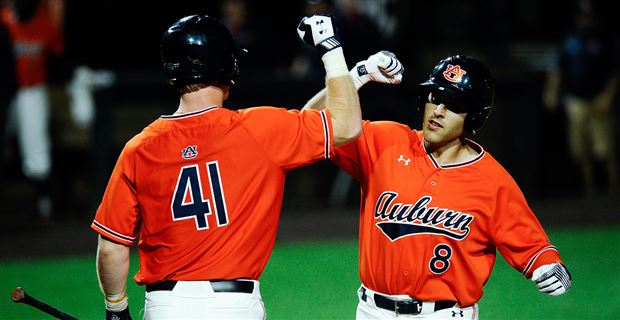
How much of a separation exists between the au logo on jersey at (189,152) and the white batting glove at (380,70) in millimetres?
850

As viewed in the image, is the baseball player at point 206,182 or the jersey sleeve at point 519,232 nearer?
the baseball player at point 206,182

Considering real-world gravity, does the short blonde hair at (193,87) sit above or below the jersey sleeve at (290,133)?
above

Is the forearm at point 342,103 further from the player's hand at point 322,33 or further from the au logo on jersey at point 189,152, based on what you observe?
the au logo on jersey at point 189,152

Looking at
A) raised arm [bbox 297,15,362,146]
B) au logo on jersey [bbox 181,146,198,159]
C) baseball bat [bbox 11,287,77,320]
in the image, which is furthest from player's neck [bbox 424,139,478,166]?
baseball bat [bbox 11,287,77,320]

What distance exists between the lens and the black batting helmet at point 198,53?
356cm

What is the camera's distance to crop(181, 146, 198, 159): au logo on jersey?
3.48 meters

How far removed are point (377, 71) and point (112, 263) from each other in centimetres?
140

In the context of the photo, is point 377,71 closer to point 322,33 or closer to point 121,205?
point 322,33

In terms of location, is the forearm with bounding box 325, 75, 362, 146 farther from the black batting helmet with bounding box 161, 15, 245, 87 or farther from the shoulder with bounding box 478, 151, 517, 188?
the shoulder with bounding box 478, 151, 517, 188

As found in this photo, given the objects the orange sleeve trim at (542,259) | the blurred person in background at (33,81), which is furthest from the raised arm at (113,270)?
the blurred person in background at (33,81)

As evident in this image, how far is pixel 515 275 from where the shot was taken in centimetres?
725

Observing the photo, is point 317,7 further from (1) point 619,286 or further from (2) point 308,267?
(1) point 619,286

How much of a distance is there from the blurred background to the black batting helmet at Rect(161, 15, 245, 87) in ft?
17.2

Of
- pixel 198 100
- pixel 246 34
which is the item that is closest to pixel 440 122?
pixel 198 100
